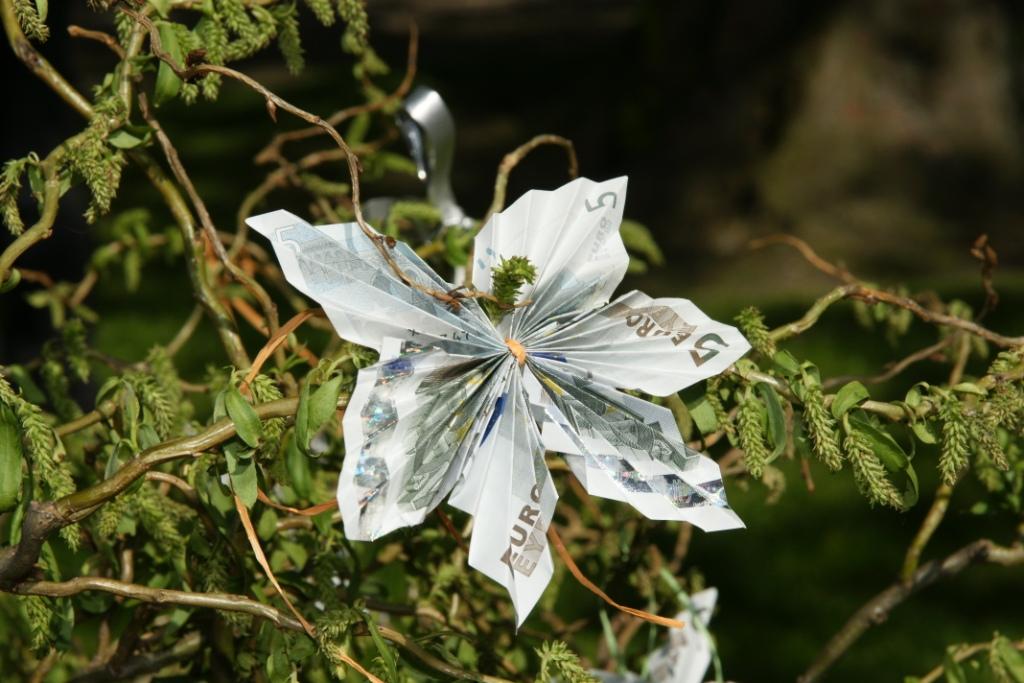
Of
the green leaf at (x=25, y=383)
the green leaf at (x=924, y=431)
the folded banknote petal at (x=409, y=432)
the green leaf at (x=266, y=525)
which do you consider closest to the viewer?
the folded banknote petal at (x=409, y=432)

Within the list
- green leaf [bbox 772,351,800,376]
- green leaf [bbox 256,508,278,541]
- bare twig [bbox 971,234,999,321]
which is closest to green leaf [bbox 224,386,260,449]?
green leaf [bbox 256,508,278,541]

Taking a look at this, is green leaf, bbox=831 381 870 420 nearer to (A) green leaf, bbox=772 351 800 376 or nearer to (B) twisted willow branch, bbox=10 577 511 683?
(A) green leaf, bbox=772 351 800 376

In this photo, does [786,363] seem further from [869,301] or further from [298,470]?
[298,470]

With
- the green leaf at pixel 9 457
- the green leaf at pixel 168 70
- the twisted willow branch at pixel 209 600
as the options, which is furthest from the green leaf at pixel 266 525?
the green leaf at pixel 168 70

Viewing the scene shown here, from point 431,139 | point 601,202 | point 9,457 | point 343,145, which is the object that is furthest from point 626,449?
point 431,139

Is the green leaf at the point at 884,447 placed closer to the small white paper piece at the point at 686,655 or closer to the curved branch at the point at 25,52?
the small white paper piece at the point at 686,655

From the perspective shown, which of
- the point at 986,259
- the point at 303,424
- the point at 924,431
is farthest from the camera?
the point at 986,259

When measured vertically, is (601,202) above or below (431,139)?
above
